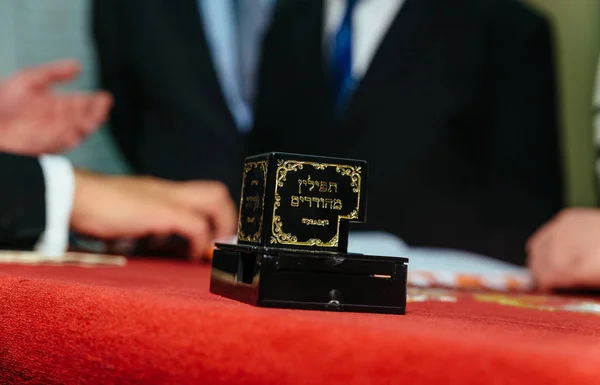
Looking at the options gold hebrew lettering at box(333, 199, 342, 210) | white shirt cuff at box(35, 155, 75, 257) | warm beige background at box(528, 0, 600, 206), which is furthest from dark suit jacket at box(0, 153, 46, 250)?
warm beige background at box(528, 0, 600, 206)

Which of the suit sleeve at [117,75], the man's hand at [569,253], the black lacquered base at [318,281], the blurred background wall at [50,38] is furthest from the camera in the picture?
the blurred background wall at [50,38]

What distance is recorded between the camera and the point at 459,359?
0.33 metres

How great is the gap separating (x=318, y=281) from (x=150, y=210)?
2.58 feet

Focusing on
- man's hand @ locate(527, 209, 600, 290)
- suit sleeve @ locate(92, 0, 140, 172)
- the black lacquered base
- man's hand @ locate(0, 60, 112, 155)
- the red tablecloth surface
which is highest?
suit sleeve @ locate(92, 0, 140, 172)

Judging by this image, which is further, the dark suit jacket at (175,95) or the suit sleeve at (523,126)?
the dark suit jacket at (175,95)

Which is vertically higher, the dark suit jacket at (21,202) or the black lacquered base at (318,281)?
the dark suit jacket at (21,202)

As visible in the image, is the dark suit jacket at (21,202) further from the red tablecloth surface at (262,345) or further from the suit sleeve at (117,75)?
the suit sleeve at (117,75)

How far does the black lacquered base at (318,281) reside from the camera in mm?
Answer: 485

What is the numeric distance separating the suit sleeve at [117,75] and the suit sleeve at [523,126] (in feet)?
3.70

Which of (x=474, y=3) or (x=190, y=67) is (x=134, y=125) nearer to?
(x=190, y=67)

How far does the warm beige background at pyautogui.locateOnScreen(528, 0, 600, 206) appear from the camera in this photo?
1.73m

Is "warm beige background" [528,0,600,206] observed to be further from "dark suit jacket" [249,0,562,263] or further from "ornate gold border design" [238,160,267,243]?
"ornate gold border design" [238,160,267,243]

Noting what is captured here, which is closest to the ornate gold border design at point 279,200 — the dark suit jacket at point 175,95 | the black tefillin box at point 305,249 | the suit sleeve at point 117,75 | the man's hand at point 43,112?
the black tefillin box at point 305,249

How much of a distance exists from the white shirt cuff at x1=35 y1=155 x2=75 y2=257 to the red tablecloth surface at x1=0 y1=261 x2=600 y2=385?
57 cm
